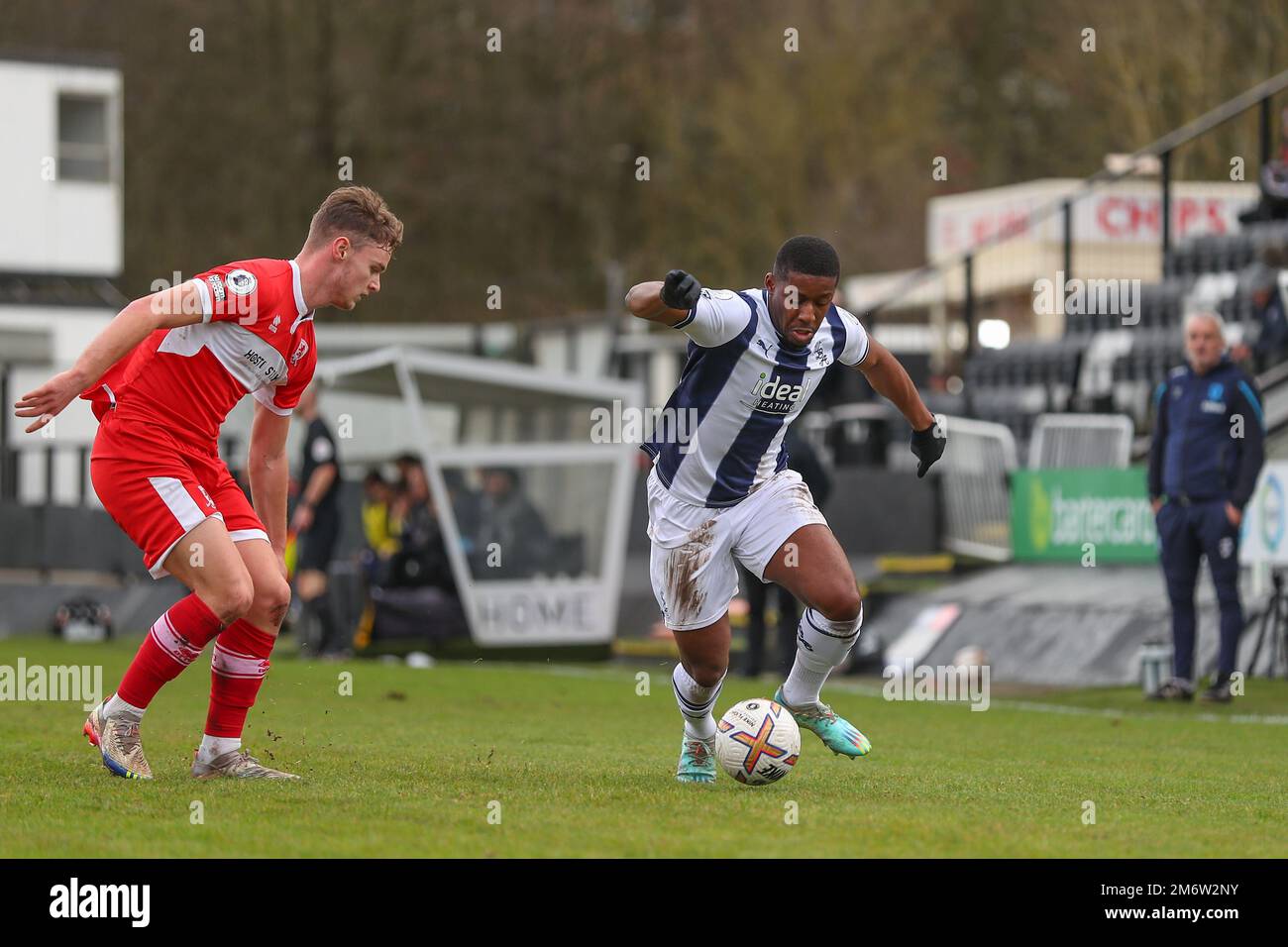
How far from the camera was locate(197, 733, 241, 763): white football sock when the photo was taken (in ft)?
26.2

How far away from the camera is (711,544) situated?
8.39 metres

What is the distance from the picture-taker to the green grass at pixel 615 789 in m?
6.34

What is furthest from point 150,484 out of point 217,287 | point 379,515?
point 379,515

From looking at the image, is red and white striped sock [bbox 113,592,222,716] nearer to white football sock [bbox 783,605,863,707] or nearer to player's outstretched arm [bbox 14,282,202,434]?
player's outstretched arm [bbox 14,282,202,434]

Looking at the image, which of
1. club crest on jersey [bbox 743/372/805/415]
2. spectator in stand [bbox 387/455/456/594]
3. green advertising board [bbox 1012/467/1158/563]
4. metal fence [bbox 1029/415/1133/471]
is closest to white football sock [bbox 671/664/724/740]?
club crest on jersey [bbox 743/372/805/415]

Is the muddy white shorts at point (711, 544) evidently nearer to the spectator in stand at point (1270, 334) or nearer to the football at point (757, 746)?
the football at point (757, 746)

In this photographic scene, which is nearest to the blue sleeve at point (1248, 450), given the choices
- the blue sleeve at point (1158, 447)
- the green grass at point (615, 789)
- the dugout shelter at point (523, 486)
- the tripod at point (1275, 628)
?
the blue sleeve at point (1158, 447)

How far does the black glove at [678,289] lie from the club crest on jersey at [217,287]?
169cm

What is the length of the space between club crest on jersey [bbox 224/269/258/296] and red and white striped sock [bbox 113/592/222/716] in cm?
120

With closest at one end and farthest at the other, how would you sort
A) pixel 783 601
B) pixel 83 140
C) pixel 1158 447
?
pixel 1158 447 → pixel 783 601 → pixel 83 140

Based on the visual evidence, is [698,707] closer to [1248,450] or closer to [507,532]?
[1248,450]

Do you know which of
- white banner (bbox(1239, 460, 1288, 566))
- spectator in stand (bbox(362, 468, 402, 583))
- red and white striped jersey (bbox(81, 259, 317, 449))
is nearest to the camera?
red and white striped jersey (bbox(81, 259, 317, 449))
